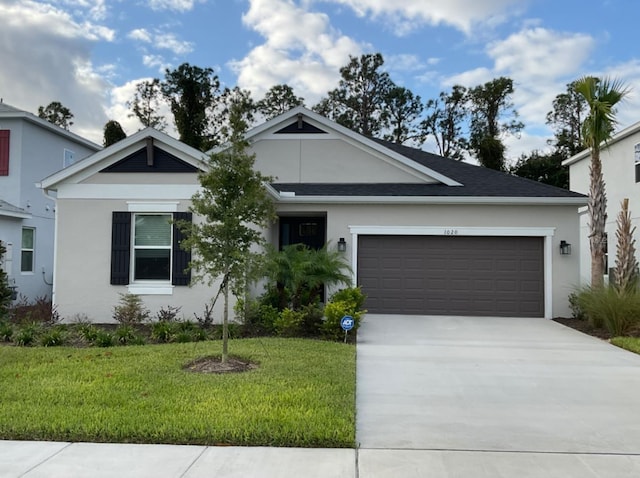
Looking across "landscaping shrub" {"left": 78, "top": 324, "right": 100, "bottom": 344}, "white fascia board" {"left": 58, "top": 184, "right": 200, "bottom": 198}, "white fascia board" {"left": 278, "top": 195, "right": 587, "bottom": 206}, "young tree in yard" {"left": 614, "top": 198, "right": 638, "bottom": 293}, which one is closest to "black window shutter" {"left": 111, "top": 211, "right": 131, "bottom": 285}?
"white fascia board" {"left": 58, "top": 184, "right": 200, "bottom": 198}

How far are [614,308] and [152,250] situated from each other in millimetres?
9915

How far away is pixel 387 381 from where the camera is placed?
657 centimetres

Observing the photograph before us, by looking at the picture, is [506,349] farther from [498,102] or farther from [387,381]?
[498,102]

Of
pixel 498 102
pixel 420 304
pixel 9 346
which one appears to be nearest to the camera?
pixel 9 346

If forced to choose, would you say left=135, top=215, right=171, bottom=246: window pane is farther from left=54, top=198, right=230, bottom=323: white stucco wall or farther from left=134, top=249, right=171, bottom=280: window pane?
left=54, top=198, right=230, bottom=323: white stucco wall

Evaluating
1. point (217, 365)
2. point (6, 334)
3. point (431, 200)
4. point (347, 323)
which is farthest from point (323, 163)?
point (6, 334)

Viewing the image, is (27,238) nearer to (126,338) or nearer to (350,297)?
(126,338)

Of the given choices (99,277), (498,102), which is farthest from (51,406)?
(498,102)

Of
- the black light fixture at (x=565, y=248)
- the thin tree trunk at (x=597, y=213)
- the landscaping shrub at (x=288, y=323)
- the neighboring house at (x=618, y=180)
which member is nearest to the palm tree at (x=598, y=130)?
the thin tree trunk at (x=597, y=213)

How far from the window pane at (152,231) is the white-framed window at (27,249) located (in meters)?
6.38

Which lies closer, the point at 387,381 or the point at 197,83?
the point at 387,381

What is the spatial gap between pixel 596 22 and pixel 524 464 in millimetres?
13110

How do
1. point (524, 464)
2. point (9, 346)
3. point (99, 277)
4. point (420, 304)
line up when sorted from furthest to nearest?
point (420, 304) → point (99, 277) → point (9, 346) → point (524, 464)

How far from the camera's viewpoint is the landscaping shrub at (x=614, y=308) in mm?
9875
